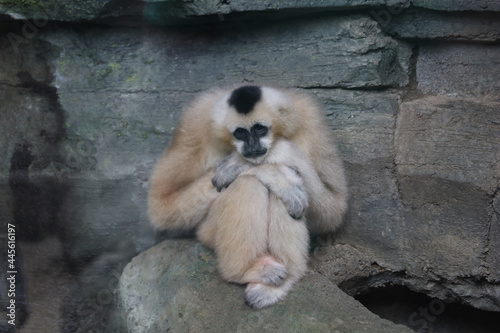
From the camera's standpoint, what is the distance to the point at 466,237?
4.15 metres

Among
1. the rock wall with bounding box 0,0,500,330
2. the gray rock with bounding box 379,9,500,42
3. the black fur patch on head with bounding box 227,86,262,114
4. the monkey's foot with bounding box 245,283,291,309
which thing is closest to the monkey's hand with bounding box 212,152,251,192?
the black fur patch on head with bounding box 227,86,262,114

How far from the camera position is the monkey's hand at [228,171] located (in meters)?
3.84

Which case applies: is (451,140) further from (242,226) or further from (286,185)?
(242,226)

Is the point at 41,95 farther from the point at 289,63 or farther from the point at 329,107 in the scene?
the point at 329,107

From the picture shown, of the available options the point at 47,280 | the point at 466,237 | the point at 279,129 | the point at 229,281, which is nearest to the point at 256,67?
the point at 279,129

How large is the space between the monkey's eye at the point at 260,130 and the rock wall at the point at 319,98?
1.07 metres

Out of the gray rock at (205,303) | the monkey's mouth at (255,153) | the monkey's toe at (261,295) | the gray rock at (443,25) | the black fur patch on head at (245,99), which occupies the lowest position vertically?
the gray rock at (205,303)

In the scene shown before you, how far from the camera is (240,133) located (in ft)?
12.4

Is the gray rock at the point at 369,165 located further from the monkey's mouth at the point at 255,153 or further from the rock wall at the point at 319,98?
the monkey's mouth at the point at 255,153

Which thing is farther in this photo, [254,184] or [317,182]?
[317,182]

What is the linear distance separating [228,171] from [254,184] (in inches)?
10.6

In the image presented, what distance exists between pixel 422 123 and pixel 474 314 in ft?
6.34

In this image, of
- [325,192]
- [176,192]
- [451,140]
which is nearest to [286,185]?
[325,192]

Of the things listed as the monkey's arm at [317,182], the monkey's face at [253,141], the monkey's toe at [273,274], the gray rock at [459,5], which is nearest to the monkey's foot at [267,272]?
the monkey's toe at [273,274]
